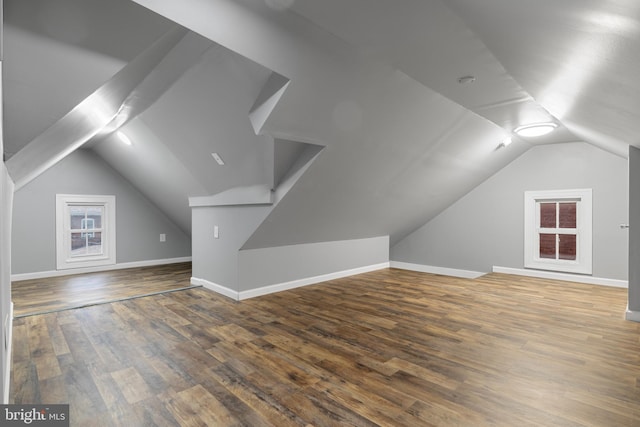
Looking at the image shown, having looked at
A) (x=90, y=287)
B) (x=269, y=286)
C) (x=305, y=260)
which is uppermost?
(x=305, y=260)

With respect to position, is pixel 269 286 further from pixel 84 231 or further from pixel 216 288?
pixel 84 231

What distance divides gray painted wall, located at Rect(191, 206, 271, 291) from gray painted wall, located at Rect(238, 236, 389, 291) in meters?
0.18

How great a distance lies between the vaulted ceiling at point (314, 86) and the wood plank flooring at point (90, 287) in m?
1.46

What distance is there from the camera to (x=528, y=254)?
5.24m

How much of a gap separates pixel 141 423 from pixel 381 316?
228 centimetres

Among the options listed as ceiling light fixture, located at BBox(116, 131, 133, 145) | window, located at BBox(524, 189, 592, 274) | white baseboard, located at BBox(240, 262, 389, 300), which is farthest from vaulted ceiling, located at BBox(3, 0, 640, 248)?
window, located at BBox(524, 189, 592, 274)

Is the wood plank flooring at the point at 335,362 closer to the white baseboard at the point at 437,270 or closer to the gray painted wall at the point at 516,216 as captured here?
the gray painted wall at the point at 516,216

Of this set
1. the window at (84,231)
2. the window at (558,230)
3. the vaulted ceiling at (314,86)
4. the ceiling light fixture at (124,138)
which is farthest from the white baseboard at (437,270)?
the window at (84,231)

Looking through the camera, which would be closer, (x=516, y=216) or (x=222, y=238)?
(x=222, y=238)

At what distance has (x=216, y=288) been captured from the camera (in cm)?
438

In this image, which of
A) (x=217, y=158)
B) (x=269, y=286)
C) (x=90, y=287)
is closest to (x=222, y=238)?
(x=269, y=286)

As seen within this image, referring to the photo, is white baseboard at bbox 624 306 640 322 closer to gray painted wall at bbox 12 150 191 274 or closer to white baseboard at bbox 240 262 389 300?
white baseboard at bbox 240 262 389 300

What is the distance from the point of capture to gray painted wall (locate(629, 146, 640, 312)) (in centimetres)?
317

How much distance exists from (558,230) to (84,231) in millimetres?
7471
